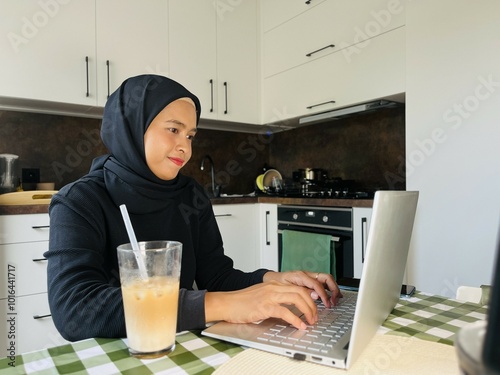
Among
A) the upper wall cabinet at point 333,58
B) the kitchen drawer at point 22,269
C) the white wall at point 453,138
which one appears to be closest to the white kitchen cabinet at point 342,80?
the upper wall cabinet at point 333,58

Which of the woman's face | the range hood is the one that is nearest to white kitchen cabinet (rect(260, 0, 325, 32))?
the range hood

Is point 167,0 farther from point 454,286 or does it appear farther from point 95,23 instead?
point 454,286

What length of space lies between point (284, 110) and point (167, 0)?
1140mm

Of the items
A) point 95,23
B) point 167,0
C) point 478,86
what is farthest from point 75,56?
point 478,86

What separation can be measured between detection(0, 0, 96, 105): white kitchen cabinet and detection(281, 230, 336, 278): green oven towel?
5.04 feet

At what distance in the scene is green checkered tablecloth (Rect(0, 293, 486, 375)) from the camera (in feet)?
1.50

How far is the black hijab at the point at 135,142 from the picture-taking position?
1.00m

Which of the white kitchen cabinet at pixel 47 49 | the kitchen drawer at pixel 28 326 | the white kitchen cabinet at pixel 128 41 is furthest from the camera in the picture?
the white kitchen cabinet at pixel 128 41

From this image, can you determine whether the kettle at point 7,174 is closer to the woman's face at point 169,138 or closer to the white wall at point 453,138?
the woman's face at point 169,138

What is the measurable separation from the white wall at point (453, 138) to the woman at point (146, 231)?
1150 millimetres

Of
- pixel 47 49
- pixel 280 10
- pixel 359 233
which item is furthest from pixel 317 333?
pixel 280 10

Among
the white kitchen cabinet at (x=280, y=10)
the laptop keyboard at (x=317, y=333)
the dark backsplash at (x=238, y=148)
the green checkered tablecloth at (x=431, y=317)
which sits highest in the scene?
the white kitchen cabinet at (x=280, y=10)

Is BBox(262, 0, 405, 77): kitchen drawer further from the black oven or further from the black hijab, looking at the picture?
the black hijab

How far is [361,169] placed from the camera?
2.68m
